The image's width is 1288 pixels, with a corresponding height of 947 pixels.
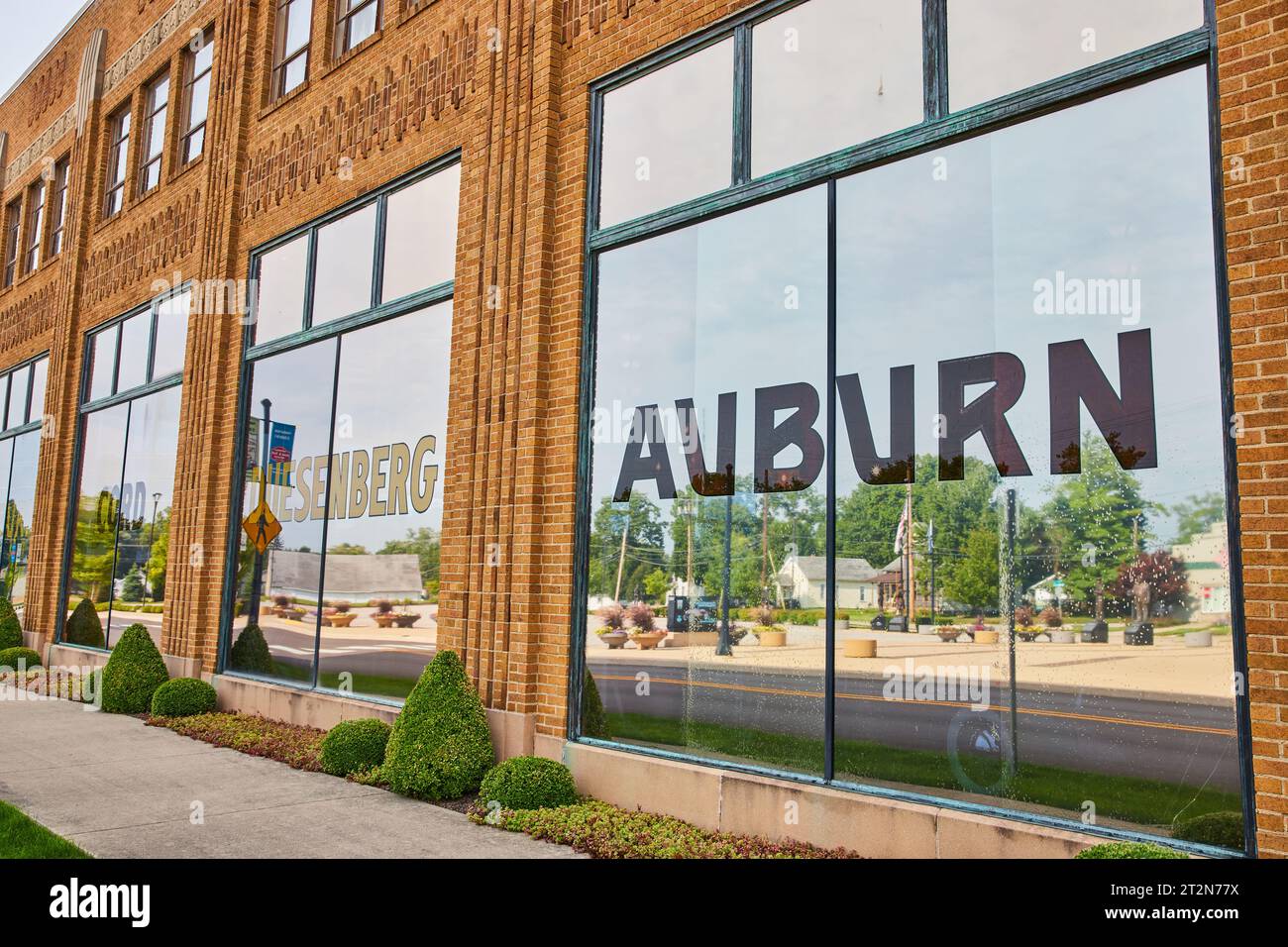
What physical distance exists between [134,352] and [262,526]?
6201 mm

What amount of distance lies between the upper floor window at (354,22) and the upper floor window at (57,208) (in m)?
11.5

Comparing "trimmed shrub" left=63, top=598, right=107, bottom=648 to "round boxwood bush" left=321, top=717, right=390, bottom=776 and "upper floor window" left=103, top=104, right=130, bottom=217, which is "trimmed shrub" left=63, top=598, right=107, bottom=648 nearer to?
"upper floor window" left=103, top=104, right=130, bottom=217

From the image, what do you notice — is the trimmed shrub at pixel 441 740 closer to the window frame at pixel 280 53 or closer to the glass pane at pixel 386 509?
the glass pane at pixel 386 509

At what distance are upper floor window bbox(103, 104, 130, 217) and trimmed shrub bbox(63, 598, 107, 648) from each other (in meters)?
7.41

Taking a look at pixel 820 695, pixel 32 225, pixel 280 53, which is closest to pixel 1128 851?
pixel 820 695

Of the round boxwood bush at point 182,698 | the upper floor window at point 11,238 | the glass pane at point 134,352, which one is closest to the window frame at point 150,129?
the glass pane at point 134,352

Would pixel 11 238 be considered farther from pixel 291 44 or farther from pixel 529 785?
pixel 529 785

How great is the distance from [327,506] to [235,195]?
540cm

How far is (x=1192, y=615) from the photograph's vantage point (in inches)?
218

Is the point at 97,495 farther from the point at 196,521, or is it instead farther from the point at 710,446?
the point at 710,446

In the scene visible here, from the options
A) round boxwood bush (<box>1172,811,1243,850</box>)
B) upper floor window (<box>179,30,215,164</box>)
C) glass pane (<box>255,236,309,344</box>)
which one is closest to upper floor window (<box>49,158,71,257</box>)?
upper floor window (<box>179,30,215,164</box>)

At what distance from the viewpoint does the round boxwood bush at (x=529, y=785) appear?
7.43m

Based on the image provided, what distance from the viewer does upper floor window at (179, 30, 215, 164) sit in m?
15.2

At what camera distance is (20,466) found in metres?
20.2
